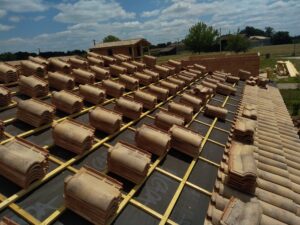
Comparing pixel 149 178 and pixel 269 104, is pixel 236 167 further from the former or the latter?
pixel 269 104

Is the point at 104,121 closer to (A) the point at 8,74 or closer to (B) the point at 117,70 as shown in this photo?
(A) the point at 8,74

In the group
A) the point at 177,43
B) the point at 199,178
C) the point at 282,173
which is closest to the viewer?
the point at 199,178

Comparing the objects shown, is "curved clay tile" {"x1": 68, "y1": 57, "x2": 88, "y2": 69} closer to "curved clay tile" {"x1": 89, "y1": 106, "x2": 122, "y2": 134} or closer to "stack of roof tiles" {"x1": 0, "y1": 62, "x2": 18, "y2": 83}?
"stack of roof tiles" {"x1": 0, "y1": 62, "x2": 18, "y2": 83}

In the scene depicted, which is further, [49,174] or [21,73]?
[21,73]

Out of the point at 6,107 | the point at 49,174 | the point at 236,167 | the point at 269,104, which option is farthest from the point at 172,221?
the point at 269,104

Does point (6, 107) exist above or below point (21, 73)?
below

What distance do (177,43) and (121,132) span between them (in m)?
146

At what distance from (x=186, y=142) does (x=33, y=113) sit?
474 cm

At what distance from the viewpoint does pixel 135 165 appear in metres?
7.06

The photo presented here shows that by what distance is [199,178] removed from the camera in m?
8.19

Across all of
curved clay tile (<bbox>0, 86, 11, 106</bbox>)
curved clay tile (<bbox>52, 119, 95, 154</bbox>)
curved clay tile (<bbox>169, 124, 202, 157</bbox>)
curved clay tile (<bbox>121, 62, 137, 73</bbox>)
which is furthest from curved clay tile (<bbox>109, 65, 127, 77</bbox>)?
curved clay tile (<bbox>52, 119, 95, 154</bbox>)

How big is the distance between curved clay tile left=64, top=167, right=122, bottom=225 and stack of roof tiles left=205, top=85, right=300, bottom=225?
2.29m

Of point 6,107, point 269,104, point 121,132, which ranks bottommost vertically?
point 269,104

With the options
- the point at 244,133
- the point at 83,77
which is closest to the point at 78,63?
the point at 83,77
